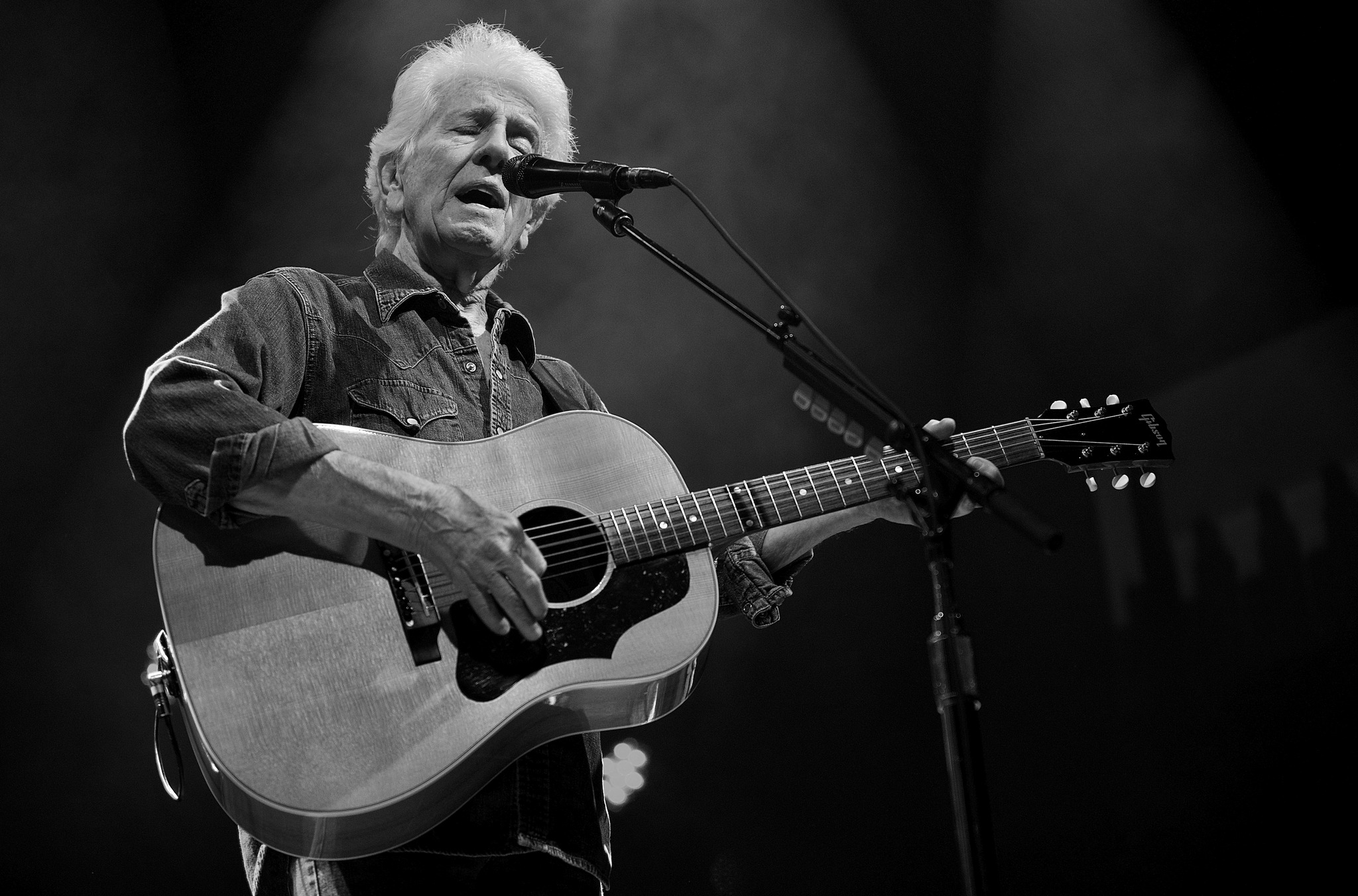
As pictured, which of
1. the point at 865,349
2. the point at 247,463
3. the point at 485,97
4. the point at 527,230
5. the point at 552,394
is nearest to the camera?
the point at 247,463

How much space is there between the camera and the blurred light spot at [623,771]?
13.0 ft

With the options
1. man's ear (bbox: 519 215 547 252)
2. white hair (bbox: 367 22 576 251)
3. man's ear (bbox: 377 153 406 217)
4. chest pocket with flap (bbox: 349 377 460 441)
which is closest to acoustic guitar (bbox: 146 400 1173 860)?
chest pocket with flap (bbox: 349 377 460 441)

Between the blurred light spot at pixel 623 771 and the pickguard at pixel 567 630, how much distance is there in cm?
204

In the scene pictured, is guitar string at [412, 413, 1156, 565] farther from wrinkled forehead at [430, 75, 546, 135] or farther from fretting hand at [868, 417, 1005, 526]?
wrinkled forehead at [430, 75, 546, 135]

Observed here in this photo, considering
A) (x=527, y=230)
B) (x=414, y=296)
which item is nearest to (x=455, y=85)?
(x=527, y=230)

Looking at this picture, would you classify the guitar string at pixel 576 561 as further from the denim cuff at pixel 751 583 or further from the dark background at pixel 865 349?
the dark background at pixel 865 349

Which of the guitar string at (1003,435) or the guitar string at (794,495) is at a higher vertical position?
the guitar string at (1003,435)

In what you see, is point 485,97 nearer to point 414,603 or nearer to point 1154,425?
point 414,603

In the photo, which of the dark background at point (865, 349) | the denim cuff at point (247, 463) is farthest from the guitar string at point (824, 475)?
the dark background at point (865, 349)

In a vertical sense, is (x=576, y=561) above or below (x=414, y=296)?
below

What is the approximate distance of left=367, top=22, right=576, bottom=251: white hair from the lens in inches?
116

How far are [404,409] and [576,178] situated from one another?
677mm

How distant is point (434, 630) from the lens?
195 cm

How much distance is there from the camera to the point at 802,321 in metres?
1.92
